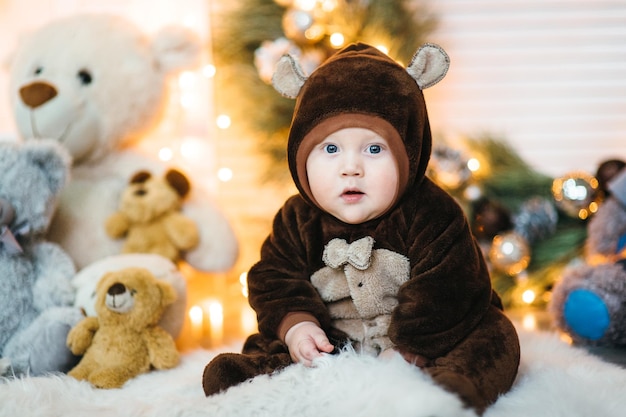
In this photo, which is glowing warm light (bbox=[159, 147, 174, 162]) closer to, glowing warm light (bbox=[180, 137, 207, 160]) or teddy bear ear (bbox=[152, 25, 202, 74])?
glowing warm light (bbox=[180, 137, 207, 160])

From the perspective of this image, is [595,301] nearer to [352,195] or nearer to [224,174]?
[352,195]

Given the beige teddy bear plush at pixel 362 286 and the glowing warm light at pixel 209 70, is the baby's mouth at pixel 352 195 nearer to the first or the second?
the beige teddy bear plush at pixel 362 286

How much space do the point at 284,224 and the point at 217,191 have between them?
Result: 3.19 feet

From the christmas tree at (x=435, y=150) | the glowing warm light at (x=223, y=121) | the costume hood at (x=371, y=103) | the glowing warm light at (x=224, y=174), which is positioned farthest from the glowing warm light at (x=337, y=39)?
the costume hood at (x=371, y=103)

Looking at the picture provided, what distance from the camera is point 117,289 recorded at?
47.8 inches

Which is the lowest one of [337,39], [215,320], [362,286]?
[215,320]

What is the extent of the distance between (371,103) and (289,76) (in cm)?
17

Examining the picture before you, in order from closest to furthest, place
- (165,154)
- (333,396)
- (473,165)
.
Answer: (333,396)
(473,165)
(165,154)

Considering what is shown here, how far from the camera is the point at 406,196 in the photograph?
1.12 meters

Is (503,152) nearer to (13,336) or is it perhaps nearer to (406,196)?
(406,196)

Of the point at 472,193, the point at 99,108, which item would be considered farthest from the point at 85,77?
the point at 472,193

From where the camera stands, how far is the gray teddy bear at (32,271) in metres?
1.22

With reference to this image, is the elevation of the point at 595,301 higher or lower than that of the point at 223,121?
lower

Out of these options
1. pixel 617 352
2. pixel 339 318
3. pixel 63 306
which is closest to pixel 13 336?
pixel 63 306
